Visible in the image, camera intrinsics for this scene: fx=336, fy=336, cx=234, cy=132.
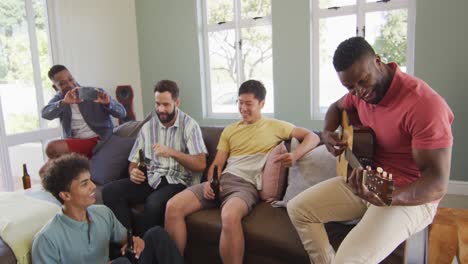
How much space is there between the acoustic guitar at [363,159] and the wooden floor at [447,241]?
2.03ft

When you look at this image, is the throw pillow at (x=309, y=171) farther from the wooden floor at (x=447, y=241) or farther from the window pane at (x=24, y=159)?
the window pane at (x=24, y=159)

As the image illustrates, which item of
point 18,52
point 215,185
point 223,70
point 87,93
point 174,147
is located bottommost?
point 215,185

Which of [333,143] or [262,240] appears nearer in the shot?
[262,240]

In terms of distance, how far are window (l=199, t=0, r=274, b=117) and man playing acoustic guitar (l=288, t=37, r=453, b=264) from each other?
2737 millimetres

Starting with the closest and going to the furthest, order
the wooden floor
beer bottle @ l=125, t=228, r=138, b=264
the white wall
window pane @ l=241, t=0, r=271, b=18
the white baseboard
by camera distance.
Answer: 1. beer bottle @ l=125, t=228, r=138, b=264
2. the wooden floor
3. the white baseboard
4. the white wall
5. window pane @ l=241, t=0, r=271, b=18

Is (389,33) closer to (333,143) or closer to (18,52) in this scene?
(333,143)

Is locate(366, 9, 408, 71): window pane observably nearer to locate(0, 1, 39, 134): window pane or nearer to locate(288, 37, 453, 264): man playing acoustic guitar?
locate(288, 37, 453, 264): man playing acoustic guitar

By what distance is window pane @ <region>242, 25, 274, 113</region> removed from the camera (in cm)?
428

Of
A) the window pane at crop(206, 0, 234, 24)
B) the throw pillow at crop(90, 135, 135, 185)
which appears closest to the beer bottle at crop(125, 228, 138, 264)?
the throw pillow at crop(90, 135, 135, 185)

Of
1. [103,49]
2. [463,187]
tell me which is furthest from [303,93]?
[103,49]

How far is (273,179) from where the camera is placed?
84.0 inches

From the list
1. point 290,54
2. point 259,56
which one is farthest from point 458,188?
point 259,56

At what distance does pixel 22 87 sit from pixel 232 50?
2514 mm

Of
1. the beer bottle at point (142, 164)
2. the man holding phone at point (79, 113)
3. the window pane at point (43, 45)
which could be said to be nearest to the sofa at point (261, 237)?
the beer bottle at point (142, 164)
